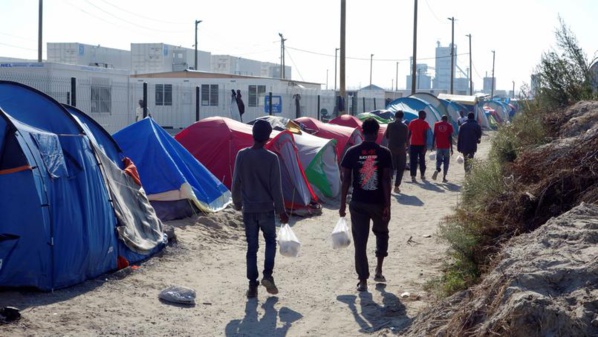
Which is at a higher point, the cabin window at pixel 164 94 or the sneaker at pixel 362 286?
the cabin window at pixel 164 94

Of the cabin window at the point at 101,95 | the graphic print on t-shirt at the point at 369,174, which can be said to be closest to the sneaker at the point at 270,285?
the graphic print on t-shirt at the point at 369,174

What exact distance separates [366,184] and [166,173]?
4.65 metres

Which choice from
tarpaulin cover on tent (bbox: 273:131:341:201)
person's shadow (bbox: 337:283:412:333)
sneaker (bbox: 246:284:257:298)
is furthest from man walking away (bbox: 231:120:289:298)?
tarpaulin cover on tent (bbox: 273:131:341:201)

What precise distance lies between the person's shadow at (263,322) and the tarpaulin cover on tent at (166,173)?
4136mm

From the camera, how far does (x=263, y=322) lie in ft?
24.3

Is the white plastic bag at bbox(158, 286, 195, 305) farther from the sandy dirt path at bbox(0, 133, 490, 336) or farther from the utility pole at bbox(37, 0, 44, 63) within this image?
the utility pole at bbox(37, 0, 44, 63)

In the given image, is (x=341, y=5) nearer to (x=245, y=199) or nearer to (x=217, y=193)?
(x=217, y=193)

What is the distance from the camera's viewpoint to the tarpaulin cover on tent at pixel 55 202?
25.3ft

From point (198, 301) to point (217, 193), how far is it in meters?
4.90

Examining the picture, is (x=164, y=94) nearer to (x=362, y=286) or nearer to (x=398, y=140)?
(x=398, y=140)

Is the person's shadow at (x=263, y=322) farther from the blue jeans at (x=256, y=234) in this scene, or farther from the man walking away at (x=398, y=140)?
the man walking away at (x=398, y=140)

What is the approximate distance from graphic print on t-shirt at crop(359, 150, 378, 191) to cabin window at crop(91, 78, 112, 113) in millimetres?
16036

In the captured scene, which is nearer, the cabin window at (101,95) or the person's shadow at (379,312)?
the person's shadow at (379,312)

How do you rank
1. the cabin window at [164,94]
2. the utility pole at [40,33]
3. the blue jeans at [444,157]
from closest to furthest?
1. the blue jeans at [444,157]
2. the utility pole at [40,33]
3. the cabin window at [164,94]
